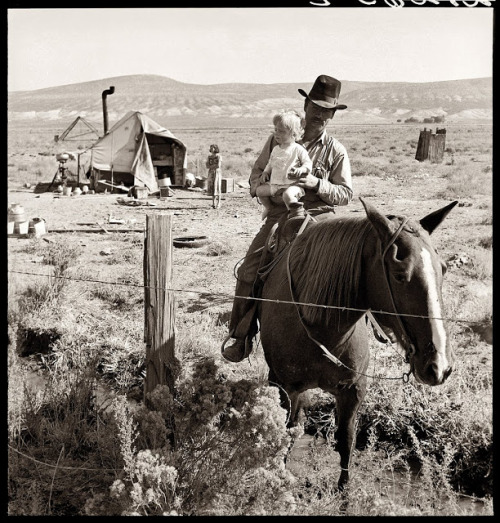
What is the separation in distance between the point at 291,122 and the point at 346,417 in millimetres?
2031

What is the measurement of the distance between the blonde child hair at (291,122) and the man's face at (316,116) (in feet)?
0.47

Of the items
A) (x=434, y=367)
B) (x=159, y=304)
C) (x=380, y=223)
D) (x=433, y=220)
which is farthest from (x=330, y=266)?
(x=159, y=304)

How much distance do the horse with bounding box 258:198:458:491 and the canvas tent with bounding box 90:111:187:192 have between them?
16.0m

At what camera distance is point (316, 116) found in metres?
4.79

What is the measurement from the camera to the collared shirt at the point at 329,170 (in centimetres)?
470

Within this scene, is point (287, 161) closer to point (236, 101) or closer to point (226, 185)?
point (226, 185)

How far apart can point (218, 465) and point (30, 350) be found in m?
3.55

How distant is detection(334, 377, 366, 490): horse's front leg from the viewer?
4.15m

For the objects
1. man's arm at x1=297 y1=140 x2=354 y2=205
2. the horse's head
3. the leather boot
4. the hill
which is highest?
the hill

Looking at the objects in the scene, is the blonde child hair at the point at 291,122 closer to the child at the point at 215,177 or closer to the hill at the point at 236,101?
the child at the point at 215,177

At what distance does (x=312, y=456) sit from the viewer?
4988 millimetres

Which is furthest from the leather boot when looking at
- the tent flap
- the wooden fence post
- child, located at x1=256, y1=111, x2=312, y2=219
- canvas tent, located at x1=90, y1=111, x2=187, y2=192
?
canvas tent, located at x1=90, y1=111, x2=187, y2=192

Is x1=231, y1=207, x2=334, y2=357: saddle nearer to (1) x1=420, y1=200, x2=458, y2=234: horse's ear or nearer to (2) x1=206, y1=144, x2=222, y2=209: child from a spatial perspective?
(1) x1=420, y1=200, x2=458, y2=234: horse's ear

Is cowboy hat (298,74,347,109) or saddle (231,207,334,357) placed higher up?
cowboy hat (298,74,347,109)
